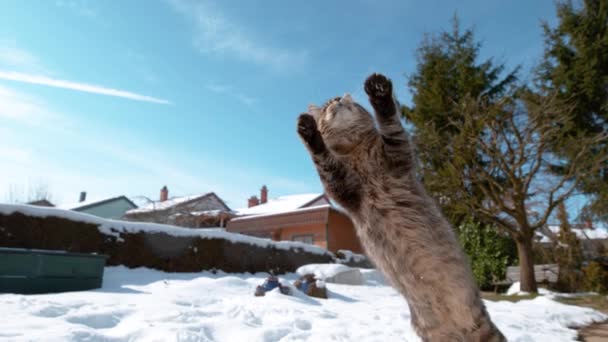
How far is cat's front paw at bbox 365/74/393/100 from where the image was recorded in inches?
80.0

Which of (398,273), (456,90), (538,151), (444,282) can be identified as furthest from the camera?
(456,90)

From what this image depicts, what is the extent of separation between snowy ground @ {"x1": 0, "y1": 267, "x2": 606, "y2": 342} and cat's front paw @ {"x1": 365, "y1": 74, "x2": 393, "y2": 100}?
286cm

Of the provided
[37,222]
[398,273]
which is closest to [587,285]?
[398,273]

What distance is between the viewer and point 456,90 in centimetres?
1698

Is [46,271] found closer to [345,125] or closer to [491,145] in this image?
[345,125]

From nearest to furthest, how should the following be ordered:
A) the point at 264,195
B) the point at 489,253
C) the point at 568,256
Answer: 1. the point at 568,256
2. the point at 489,253
3. the point at 264,195

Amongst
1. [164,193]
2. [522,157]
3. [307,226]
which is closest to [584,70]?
[522,157]

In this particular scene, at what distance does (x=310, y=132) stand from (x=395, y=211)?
649 mm

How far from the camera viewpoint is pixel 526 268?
1291cm

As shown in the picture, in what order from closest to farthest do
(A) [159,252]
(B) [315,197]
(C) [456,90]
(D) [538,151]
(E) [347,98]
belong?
1. (E) [347,98]
2. (A) [159,252]
3. (D) [538,151]
4. (C) [456,90]
5. (B) [315,197]

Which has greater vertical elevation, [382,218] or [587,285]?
[382,218]

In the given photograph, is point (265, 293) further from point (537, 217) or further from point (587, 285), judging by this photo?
point (587, 285)

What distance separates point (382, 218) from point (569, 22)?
17.7 meters

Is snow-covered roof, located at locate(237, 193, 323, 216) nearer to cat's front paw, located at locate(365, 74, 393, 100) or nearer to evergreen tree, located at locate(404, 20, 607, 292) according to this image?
evergreen tree, located at locate(404, 20, 607, 292)
